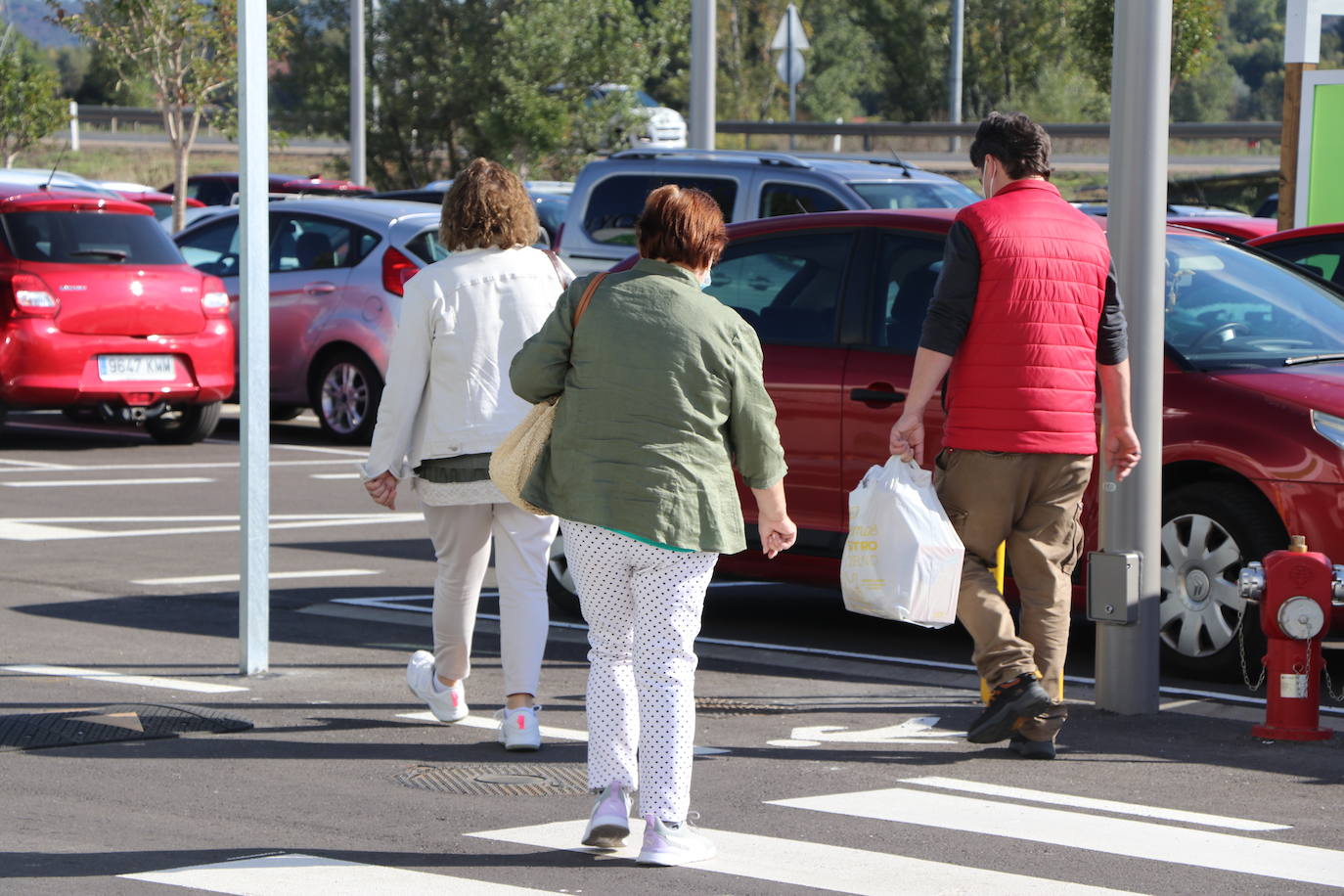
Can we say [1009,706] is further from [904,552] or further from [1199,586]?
[1199,586]

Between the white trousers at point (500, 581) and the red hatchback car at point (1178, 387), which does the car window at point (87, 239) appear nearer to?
the red hatchback car at point (1178, 387)

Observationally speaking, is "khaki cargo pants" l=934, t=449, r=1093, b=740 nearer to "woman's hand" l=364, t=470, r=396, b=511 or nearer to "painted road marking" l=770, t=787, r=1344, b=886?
"painted road marking" l=770, t=787, r=1344, b=886

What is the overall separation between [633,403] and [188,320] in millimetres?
10874

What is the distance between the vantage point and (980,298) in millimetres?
6656

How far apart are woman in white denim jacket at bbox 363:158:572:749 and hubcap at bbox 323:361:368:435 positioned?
9.87 meters

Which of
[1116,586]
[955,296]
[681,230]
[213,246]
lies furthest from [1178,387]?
[213,246]

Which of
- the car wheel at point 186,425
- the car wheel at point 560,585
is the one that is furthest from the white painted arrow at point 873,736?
the car wheel at point 186,425

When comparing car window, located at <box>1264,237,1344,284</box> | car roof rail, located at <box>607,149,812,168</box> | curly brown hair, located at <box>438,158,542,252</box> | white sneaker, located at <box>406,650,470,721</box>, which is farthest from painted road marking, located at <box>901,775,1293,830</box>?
car roof rail, located at <box>607,149,812,168</box>

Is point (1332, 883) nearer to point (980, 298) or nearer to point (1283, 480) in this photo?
point (980, 298)

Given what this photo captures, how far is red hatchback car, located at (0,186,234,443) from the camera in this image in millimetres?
15055

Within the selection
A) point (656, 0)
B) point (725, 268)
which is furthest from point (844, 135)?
point (725, 268)

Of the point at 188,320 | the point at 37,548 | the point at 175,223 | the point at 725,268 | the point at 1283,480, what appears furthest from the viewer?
the point at 175,223

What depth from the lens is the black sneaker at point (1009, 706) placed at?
658cm

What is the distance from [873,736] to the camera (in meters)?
7.10
